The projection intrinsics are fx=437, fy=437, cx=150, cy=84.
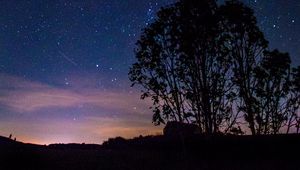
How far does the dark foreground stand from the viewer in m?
25.0

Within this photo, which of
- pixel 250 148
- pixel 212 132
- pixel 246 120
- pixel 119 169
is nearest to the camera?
pixel 119 169

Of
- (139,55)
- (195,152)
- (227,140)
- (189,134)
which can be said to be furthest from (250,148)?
(139,55)

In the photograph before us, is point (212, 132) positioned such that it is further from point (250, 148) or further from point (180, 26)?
point (180, 26)

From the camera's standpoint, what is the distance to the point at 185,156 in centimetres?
2805

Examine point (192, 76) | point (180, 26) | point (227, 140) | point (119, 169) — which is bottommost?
point (119, 169)

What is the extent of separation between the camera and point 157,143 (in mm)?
31750

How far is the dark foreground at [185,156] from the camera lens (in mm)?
25000

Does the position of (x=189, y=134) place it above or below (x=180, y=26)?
below

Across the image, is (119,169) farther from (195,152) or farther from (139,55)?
(139,55)

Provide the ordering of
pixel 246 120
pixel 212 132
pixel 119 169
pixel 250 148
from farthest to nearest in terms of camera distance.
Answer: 1. pixel 246 120
2. pixel 212 132
3. pixel 250 148
4. pixel 119 169

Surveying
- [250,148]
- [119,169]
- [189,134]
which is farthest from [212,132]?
[119,169]

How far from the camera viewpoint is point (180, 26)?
3288 centimetres

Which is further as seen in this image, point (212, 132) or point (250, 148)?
point (212, 132)

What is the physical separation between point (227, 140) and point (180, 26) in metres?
9.43
